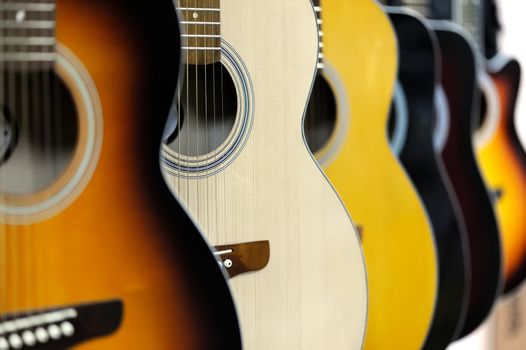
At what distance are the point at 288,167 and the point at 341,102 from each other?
232 mm

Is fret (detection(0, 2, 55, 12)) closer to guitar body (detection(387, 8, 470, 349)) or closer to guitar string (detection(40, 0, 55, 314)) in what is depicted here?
guitar string (detection(40, 0, 55, 314))

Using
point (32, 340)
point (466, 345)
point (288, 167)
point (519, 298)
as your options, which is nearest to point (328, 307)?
point (288, 167)

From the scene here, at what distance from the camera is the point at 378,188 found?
1.08 meters

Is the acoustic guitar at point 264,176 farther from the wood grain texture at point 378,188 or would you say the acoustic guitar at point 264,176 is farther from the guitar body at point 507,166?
the guitar body at point 507,166

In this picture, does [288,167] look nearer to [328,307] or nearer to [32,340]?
[328,307]

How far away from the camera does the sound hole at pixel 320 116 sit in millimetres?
1018

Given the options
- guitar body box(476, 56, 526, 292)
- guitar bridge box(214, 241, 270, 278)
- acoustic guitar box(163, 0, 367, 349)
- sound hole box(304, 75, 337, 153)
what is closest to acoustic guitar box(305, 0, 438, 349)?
sound hole box(304, 75, 337, 153)

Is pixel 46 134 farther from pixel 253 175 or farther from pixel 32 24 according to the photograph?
pixel 253 175

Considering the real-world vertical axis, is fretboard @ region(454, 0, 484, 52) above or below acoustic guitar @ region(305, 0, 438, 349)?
above

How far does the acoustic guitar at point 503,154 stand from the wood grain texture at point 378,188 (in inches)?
13.4

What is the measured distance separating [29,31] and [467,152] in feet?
3.12

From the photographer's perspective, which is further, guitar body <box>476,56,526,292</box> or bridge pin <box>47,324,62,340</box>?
guitar body <box>476,56,526,292</box>

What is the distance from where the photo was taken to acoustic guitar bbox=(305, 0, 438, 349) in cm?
104

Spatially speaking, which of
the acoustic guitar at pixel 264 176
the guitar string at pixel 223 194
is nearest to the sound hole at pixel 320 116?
the acoustic guitar at pixel 264 176
